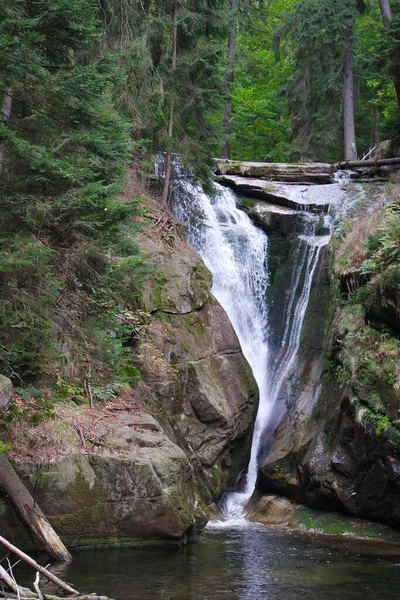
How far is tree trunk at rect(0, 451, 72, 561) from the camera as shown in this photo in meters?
7.82

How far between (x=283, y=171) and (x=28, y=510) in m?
16.0

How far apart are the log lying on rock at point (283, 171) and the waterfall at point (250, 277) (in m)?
2.52

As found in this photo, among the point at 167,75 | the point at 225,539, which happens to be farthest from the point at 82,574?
the point at 167,75

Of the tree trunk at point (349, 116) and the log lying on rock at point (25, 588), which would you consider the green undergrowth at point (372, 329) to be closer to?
the log lying on rock at point (25, 588)

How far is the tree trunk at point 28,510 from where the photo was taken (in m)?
7.82

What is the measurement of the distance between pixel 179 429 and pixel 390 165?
12118mm

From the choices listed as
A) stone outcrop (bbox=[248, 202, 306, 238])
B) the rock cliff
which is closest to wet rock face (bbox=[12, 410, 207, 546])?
the rock cliff

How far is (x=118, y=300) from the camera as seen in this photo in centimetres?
1098

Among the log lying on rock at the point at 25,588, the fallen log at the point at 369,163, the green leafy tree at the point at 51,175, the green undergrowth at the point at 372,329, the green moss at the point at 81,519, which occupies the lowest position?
the green moss at the point at 81,519

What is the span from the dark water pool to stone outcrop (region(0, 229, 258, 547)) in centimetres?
48

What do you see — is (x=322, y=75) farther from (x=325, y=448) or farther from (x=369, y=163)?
(x=325, y=448)

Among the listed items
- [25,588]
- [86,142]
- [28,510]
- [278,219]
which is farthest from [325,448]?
[25,588]

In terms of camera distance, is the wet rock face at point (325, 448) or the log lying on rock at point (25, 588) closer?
the log lying on rock at point (25, 588)

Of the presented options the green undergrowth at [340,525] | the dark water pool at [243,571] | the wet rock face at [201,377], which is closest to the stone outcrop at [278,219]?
the wet rock face at [201,377]
